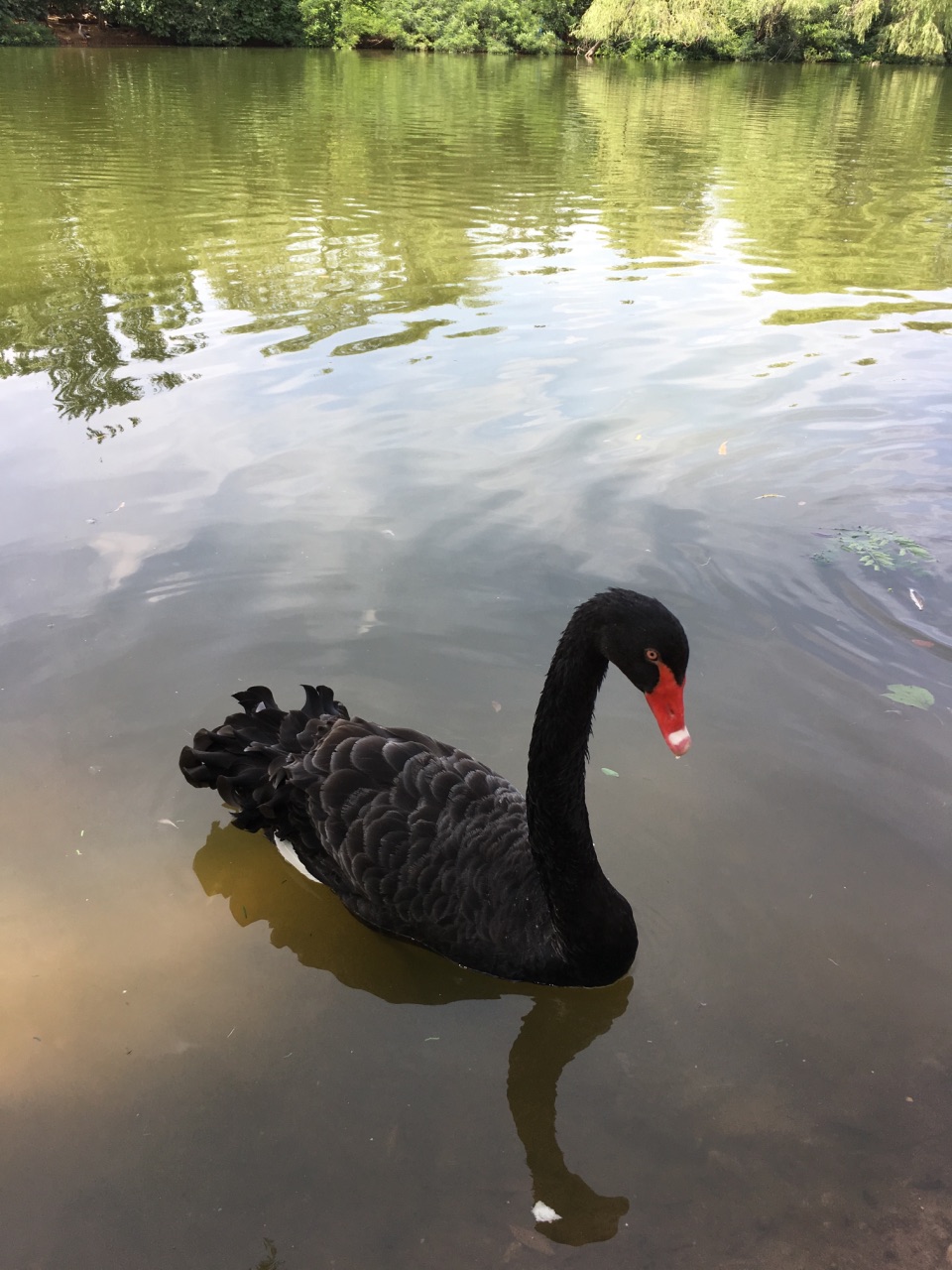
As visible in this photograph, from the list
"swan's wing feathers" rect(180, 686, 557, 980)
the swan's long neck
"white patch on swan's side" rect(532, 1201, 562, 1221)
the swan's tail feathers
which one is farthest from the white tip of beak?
the swan's tail feathers

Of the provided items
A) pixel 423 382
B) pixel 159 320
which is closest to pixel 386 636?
pixel 423 382

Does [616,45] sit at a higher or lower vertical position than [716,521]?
higher

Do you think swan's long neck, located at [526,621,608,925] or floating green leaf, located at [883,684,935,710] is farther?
floating green leaf, located at [883,684,935,710]

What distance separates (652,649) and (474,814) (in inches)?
38.2

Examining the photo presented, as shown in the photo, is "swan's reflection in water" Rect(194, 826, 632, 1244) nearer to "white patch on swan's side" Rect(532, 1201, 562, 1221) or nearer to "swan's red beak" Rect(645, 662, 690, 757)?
"white patch on swan's side" Rect(532, 1201, 562, 1221)

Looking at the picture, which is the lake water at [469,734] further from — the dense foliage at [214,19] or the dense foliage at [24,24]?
the dense foliage at [214,19]

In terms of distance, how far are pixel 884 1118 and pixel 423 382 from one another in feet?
19.0

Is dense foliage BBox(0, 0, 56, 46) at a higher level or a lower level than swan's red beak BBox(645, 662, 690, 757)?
higher

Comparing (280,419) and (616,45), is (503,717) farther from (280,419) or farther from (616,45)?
(616,45)

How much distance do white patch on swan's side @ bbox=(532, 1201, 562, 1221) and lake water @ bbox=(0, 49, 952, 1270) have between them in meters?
0.05

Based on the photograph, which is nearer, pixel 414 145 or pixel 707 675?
pixel 707 675

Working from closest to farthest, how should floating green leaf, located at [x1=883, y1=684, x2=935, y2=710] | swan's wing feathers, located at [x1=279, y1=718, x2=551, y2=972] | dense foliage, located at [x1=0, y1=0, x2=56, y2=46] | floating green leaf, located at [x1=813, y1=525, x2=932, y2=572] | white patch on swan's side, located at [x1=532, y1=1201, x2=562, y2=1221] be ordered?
white patch on swan's side, located at [x1=532, y1=1201, x2=562, y2=1221], swan's wing feathers, located at [x1=279, y1=718, x2=551, y2=972], floating green leaf, located at [x1=883, y1=684, x2=935, y2=710], floating green leaf, located at [x1=813, y1=525, x2=932, y2=572], dense foliage, located at [x1=0, y1=0, x2=56, y2=46]

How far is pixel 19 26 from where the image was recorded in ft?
111

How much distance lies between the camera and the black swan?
8.70 ft
